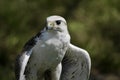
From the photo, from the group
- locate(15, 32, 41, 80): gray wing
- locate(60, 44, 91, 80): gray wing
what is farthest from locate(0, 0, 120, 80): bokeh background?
locate(15, 32, 41, 80): gray wing

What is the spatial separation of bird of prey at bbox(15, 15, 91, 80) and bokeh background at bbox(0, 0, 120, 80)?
3.16 m

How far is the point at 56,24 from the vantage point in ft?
7.59

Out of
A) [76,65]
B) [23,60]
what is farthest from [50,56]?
[76,65]

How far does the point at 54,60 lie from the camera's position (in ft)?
7.89

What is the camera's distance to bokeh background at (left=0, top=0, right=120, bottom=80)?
240 inches

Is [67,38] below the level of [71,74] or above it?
above

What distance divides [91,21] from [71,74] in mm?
4430

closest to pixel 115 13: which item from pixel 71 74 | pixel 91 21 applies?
pixel 91 21

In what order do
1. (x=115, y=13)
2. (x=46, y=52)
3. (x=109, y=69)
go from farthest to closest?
1. (x=109, y=69)
2. (x=115, y=13)
3. (x=46, y=52)

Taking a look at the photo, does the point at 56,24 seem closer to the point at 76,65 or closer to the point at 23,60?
the point at 23,60

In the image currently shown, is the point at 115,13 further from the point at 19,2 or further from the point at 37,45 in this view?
the point at 37,45

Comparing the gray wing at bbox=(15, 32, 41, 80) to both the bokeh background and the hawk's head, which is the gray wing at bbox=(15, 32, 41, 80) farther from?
the bokeh background

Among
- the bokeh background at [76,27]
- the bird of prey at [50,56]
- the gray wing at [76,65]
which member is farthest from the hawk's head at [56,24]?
the bokeh background at [76,27]

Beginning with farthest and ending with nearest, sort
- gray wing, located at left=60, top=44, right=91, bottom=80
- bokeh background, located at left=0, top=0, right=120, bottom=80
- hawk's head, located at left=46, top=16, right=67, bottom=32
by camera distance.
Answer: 1. bokeh background, located at left=0, top=0, right=120, bottom=80
2. gray wing, located at left=60, top=44, right=91, bottom=80
3. hawk's head, located at left=46, top=16, right=67, bottom=32
